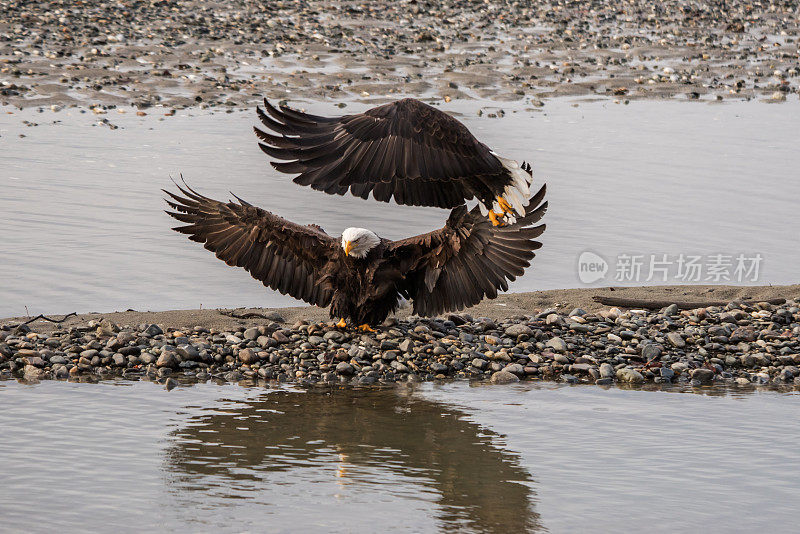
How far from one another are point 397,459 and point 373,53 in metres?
17.0

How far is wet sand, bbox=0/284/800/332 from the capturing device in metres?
9.05

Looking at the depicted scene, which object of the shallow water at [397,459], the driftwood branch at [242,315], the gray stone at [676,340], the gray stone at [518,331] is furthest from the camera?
the driftwood branch at [242,315]

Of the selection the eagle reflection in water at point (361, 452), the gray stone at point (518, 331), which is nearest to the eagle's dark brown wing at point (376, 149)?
the eagle reflection in water at point (361, 452)

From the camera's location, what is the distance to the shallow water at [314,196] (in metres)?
10.3

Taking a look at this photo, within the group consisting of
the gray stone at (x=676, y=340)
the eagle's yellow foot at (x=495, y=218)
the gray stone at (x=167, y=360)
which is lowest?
the gray stone at (x=167, y=360)

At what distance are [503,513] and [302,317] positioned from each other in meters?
4.12

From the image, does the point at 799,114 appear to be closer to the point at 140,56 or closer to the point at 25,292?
the point at 140,56

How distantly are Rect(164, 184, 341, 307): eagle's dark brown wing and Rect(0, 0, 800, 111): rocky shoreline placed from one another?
9349 mm

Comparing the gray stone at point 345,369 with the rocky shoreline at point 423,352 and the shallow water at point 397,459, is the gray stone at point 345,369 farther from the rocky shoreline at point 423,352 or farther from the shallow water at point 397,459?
the shallow water at point 397,459

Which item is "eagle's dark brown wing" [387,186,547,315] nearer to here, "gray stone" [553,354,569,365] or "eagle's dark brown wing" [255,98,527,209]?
"gray stone" [553,354,569,365]

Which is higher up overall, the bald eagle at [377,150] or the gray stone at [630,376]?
the bald eagle at [377,150]

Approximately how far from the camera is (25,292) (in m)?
9.60

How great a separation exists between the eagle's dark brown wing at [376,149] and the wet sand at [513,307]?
95.5 inches

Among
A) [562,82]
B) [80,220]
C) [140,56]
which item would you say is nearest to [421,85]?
[562,82]
